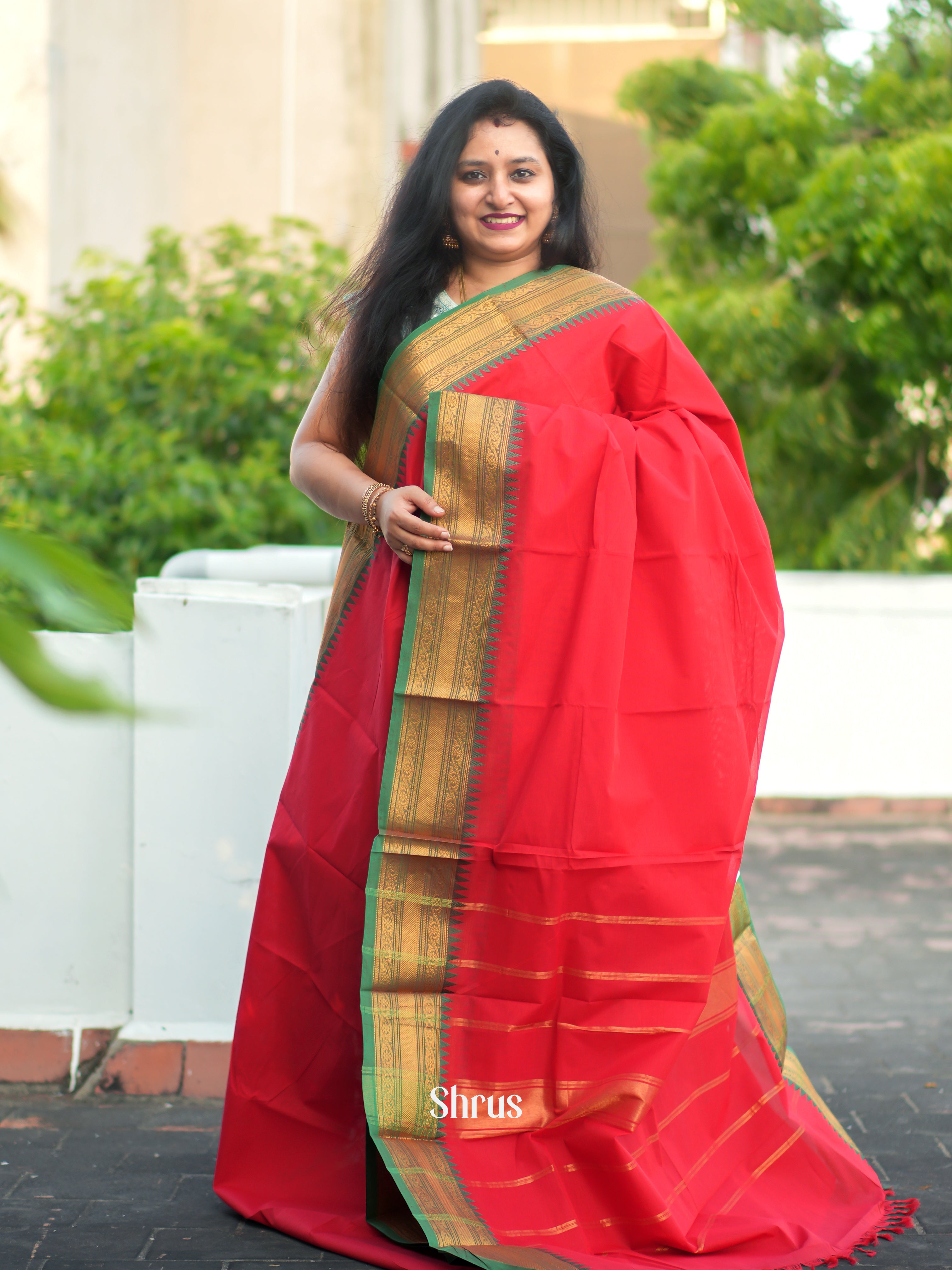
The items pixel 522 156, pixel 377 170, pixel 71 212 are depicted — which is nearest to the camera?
pixel 522 156

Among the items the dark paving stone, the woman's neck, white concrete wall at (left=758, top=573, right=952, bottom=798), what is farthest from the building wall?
the woman's neck

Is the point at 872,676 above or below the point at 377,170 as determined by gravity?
below

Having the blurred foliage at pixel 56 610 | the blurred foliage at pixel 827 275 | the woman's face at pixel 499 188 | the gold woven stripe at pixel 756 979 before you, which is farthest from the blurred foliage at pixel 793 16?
the blurred foliage at pixel 56 610

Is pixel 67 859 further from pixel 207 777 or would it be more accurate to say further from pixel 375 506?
pixel 375 506

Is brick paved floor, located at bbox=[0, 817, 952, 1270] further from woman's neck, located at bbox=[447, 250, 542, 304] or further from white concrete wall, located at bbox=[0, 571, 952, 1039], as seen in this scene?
woman's neck, located at bbox=[447, 250, 542, 304]

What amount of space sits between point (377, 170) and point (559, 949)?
6635 millimetres

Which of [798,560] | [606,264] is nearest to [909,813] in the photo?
[798,560]

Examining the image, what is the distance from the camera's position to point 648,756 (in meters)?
2.12

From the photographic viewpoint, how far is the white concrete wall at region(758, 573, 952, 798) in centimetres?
596

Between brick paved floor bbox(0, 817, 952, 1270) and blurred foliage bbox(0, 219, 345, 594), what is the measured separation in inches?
82.7

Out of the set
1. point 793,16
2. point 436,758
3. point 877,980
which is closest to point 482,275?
point 436,758

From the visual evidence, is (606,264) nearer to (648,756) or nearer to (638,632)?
(638,632)

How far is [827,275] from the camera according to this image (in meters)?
5.82

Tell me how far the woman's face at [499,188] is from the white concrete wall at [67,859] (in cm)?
114
